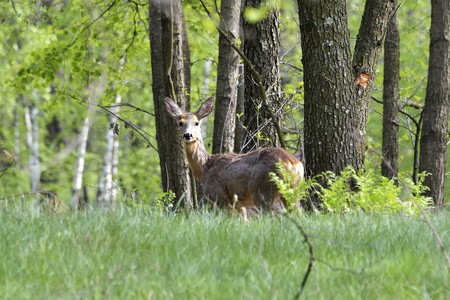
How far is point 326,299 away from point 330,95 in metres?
4.12

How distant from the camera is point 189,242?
3879 millimetres

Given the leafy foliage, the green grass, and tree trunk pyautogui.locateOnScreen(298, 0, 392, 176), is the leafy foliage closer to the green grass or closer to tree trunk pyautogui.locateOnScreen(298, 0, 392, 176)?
tree trunk pyautogui.locateOnScreen(298, 0, 392, 176)

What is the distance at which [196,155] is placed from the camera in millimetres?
7680

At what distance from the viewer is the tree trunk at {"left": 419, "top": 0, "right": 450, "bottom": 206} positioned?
10344 millimetres

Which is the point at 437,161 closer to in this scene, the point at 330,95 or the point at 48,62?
the point at 330,95

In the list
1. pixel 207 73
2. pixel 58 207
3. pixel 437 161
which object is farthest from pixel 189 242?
pixel 207 73

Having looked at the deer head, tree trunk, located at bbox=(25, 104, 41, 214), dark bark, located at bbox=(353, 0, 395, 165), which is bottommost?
tree trunk, located at bbox=(25, 104, 41, 214)

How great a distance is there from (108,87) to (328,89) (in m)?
8.30

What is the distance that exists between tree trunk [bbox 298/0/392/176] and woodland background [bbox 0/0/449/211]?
1.66 ft

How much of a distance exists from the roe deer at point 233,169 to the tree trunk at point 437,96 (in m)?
4.79

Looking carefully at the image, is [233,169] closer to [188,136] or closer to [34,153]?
[188,136]

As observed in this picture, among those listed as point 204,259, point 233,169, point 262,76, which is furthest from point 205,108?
point 204,259

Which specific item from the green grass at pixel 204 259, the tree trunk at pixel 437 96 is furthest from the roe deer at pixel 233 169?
the tree trunk at pixel 437 96

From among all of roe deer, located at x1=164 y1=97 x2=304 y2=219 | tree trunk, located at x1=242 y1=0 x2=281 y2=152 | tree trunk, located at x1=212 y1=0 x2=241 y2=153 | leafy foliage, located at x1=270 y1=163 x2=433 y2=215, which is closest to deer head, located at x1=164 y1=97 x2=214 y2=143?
roe deer, located at x1=164 y1=97 x2=304 y2=219
